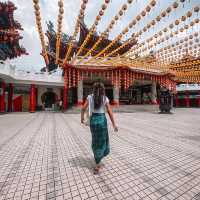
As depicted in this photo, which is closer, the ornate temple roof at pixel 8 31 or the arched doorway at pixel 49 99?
the ornate temple roof at pixel 8 31

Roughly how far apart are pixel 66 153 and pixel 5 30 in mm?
14900

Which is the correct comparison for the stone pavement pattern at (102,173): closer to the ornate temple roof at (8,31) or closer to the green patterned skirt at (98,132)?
the green patterned skirt at (98,132)

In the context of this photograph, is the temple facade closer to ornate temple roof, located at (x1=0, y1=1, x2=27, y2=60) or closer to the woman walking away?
ornate temple roof, located at (x1=0, y1=1, x2=27, y2=60)

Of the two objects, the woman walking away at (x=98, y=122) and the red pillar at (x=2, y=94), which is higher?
the red pillar at (x=2, y=94)

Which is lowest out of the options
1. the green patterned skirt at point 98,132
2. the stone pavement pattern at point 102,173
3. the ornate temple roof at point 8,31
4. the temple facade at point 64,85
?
the stone pavement pattern at point 102,173

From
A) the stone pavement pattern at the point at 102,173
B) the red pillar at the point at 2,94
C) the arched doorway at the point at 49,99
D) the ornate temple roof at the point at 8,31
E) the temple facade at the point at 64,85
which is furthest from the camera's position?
the arched doorway at the point at 49,99

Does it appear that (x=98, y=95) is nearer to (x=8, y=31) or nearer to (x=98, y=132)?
(x=98, y=132)

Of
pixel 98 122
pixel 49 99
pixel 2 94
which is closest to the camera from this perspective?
pixel 98 122

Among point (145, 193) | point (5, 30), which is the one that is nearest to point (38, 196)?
point (145, 193)

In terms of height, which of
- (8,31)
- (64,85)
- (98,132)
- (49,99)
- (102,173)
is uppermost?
(8,31)

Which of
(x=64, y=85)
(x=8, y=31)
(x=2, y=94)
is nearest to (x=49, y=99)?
(x=64, y=85)

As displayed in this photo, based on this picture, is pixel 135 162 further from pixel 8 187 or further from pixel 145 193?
pixel 8 187

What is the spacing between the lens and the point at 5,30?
1334 centimetres

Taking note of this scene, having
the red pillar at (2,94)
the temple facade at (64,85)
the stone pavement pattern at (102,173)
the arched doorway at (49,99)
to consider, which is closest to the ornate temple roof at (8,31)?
the temple facade at (64,85)
